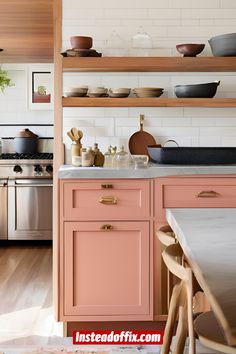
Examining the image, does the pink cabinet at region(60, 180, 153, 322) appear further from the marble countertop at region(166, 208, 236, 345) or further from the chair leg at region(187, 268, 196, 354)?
the chair leg at region(187, 268, 196, 354)

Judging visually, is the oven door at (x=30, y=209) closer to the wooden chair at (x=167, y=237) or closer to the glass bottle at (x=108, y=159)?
the glass bottle at (x=108, y=159)

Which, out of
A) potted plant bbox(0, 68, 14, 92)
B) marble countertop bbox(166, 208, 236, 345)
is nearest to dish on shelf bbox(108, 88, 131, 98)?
marble countertop bbox(166, 208, 236, 345)

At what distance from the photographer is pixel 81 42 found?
14.5ft

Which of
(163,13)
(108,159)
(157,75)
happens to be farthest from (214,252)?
(163,13)

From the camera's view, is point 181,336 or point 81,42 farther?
point 81,42

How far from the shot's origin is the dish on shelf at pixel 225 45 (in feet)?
14.3

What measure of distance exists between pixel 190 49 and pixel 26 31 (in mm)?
2404

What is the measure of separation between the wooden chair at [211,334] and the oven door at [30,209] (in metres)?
5.25

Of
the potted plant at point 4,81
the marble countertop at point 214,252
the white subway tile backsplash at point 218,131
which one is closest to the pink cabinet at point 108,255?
the white subway tile backsplash at point 218,131

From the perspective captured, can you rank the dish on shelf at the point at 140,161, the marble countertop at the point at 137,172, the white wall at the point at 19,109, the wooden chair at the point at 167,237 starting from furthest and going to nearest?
1. the white wall at the point at 19,109
2. the dish on shelf at the point at 140,161
3. the marble countertop at the point at 137,172
4. the wooden chair at the point at 167,237

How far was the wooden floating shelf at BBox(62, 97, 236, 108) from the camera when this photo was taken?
173 inches

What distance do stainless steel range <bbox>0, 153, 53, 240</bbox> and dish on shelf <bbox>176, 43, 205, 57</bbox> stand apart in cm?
316

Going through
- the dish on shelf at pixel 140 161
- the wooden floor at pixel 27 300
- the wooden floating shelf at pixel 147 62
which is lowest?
the wooden floor at pixel 27 300

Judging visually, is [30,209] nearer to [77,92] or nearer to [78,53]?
[77,92]
